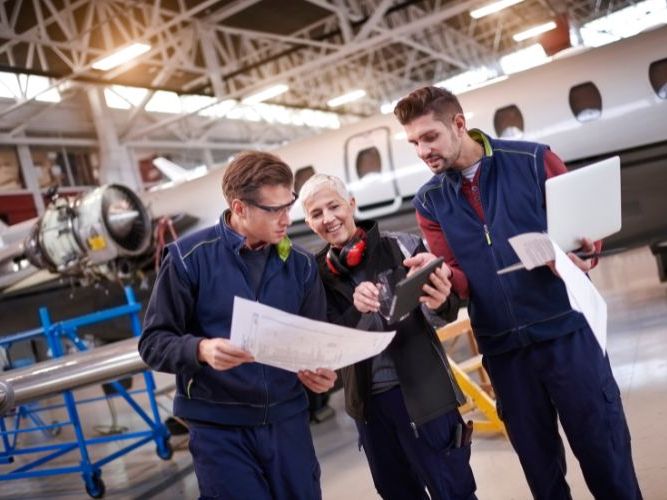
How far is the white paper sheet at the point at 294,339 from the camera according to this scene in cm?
191

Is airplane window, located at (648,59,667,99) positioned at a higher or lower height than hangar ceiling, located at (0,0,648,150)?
lower

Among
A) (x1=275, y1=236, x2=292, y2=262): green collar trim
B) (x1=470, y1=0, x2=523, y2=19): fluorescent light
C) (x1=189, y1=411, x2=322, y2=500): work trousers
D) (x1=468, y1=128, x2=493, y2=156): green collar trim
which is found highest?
(x1=470, y1=0, x2=523, y2=19): fluorescent light

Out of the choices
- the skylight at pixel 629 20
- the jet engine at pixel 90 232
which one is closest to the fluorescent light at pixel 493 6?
the jet engine at pixel 90 232

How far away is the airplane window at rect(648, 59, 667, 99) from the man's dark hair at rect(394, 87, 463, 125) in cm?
651

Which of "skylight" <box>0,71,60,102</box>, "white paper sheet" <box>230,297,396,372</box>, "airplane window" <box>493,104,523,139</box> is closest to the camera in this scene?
"white paper sheet" <box>230,297,396,372</box>

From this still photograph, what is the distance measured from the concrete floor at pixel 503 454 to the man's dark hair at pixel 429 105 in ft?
7.44

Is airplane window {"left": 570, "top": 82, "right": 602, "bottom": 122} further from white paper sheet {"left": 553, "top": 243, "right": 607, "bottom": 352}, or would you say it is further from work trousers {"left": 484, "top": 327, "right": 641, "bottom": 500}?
white paper sheet {"left": 553, "top": 243, "right": 607, "bottom": 352}

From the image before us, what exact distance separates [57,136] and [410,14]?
11.6m

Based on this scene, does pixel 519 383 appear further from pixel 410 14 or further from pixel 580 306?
pixel 410 14

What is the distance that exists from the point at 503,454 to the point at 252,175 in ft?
10.2

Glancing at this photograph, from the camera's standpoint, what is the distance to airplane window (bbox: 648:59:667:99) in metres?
7.88

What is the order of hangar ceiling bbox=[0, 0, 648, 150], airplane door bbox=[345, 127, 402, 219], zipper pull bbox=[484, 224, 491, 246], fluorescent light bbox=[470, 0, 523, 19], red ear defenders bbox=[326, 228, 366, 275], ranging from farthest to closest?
fluorescent light bbox=[470, 0, 523, 19]
hangar ceiling bbox=[0, 0, 648, 150]
airplane door bbox=[345, 127, 402, 219]
red ear defenders bbox=[326, 228, 366, 275]
zipper pull bbox=[484, 224, 491, 246]

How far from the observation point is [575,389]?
95.7 inches

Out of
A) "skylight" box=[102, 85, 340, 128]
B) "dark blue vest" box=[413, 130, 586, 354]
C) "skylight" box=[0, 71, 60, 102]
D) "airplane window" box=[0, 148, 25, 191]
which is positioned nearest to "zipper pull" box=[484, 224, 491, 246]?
"dark blue vest" box=[413, 130, 586, 354]
